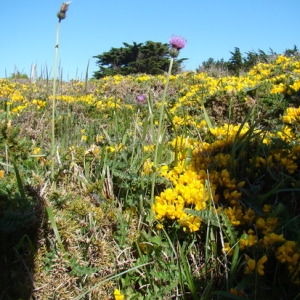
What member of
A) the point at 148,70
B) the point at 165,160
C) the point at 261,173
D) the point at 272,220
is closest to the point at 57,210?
the point at 165,160

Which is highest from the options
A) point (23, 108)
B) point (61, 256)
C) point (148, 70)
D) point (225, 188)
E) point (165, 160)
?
point (148, 70)

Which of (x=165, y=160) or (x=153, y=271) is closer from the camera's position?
(x=153, y=271)

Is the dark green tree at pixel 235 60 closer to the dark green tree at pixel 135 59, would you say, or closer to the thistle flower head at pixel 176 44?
the dark green tree at pixel 135 59

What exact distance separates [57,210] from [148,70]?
21.4 metres

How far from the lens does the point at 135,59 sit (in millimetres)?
24469

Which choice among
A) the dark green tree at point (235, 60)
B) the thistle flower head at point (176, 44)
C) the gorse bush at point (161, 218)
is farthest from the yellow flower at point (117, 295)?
the dark green tree at point (235, 60)

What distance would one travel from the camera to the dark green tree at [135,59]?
2230cm

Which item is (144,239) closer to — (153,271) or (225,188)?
(153,271)

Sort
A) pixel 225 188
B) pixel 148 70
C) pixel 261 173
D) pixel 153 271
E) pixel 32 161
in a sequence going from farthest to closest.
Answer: pixel 148 70, pixel 32 161, pixel 261 173, pixel 225 188, pixel 153 271

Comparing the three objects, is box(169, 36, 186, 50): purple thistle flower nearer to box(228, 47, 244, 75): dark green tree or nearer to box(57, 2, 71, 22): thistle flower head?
box(57, 2, 71, 22): thistle flower head

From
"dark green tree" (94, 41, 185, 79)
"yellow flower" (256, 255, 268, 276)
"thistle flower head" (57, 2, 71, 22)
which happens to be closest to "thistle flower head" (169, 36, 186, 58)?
"thistle flower head" (57, 2, 71, 22)

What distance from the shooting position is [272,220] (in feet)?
5.89

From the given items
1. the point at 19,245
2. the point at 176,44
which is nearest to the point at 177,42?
the point at 176,44

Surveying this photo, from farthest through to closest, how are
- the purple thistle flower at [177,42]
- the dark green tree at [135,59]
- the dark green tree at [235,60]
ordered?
the dark green tree at [135,59] → the dark green tree at [235,60] → the purple thistle flower at [177,42]
